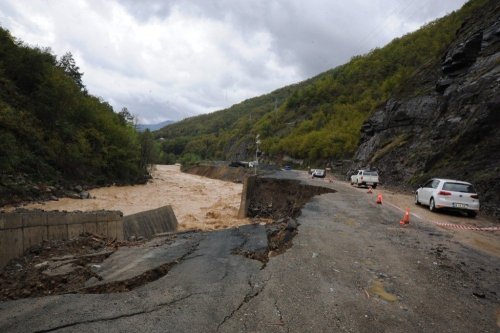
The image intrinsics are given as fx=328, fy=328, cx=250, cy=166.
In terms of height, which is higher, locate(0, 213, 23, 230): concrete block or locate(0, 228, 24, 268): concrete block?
locate(0, 213, 23, 230): concrete block

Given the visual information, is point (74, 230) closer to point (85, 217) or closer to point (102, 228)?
point (85, 217)

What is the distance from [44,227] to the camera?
842 centimetres

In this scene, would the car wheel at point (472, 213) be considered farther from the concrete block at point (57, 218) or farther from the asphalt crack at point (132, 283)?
the concrete block at point (57, 218)

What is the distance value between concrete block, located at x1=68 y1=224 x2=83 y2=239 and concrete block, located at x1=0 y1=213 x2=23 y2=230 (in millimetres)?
1732

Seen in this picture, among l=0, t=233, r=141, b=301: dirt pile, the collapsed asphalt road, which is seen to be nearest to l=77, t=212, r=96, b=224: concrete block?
l=0, t=233, r=141, b=301: dirt pile

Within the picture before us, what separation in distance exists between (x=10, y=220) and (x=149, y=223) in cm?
671

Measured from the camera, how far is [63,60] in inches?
2030

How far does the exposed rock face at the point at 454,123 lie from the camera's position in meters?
19.0

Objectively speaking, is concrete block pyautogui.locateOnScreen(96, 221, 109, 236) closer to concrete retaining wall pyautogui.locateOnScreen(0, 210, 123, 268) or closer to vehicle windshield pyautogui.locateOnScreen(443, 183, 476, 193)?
concrete retaining wall pyautogui.locateOnScreen(0, 210, 123, 268)

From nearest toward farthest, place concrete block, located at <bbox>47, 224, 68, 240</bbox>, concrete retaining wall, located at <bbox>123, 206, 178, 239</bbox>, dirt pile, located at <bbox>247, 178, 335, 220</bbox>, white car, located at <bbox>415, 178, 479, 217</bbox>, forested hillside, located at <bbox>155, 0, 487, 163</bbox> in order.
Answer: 1. concrete block, located at <bbox>47, 224, 68, 240</bbox>
2. concrete retaining wall, located at <bbox>123, 206, 178, 239</bbox>
3. white car, located at <bbox>415, 178, 479, 217</bbox>
4. dirt pile, located at <bbox>247, 178, 335, 220</bbox>
5. forested hillside, located at <bbox>155, 0, 487, 163</bbox>

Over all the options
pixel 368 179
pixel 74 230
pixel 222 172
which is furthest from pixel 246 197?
pixel 222 172

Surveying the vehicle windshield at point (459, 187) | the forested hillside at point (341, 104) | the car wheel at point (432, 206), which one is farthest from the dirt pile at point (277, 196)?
the forested hillside at point (341, 104)

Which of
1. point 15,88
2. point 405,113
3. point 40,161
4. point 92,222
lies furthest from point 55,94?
point 405,113

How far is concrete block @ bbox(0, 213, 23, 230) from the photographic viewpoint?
7178 mm
